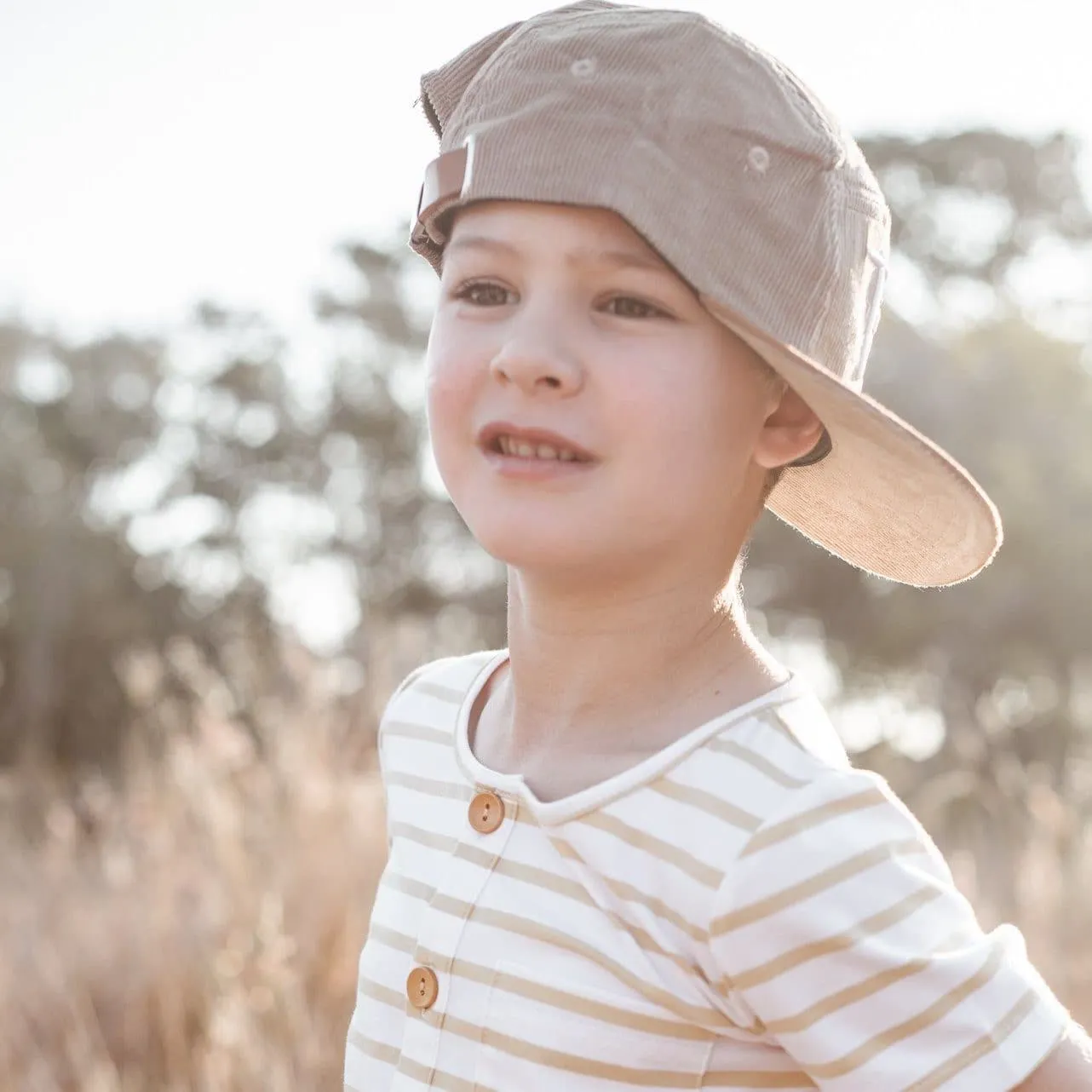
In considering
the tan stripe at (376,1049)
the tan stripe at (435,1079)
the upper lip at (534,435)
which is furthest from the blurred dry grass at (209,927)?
the upper lip at (534,435)

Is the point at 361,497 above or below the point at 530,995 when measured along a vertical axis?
below

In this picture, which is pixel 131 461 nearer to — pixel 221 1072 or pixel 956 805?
pixel 956 805

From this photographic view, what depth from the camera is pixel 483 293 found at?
5.41ft

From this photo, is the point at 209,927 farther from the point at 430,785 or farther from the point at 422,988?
the point at 422,988

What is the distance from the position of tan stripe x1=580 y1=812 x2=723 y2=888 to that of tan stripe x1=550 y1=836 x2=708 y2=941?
1.4 inches

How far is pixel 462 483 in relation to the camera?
1.66m

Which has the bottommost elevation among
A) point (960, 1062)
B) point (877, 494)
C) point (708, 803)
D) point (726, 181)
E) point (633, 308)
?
point (960, 1062)

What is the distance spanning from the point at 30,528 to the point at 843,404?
1020 cm

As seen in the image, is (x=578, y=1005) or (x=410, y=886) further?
(x=410, y=886)

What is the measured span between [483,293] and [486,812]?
0.57m

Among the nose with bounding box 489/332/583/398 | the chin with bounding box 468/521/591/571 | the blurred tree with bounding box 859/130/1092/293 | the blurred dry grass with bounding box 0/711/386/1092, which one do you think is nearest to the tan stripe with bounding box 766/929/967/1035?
the chin with bounding box 468/521/591/571

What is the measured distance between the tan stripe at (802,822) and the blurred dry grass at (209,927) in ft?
6.64

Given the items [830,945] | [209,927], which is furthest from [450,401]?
[209,927]

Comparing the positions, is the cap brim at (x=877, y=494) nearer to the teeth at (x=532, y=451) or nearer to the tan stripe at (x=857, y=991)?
the teeth at (x=532, y=451)
